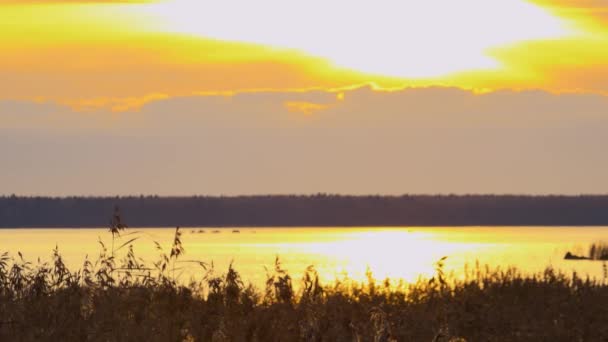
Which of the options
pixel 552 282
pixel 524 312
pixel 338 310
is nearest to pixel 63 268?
pixel 338 310

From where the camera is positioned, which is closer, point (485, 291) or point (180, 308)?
point (180, 308)

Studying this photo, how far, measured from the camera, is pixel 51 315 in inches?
704

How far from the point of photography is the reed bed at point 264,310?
17141 mm

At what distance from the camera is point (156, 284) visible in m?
21.4

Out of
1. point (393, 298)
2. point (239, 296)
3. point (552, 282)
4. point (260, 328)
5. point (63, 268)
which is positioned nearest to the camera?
point (260, 328)

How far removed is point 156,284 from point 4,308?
3.56 m

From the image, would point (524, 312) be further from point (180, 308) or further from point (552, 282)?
point (180, 308)

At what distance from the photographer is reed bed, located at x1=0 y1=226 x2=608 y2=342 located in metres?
17.1

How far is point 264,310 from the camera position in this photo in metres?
20.0

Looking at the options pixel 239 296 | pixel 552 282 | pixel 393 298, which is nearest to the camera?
pixel 239 296

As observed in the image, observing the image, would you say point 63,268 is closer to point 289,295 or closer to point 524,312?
point 289,295

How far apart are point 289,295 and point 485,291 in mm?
5059

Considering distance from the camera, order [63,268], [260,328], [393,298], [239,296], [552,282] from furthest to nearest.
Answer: [552,282]
[393,298]
[239,296]
[63,268]
[260,328]

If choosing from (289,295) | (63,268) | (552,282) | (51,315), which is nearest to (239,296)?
(289,295)
